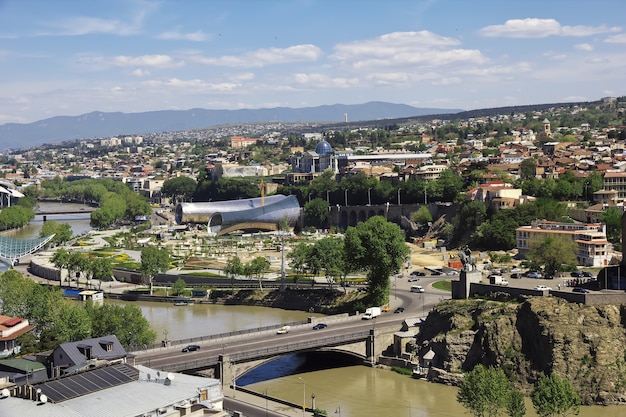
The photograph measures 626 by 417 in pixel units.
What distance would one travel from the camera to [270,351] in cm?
2750

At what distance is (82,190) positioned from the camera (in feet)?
400

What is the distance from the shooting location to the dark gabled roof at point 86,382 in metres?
19.0

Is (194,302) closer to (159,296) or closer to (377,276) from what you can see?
(159,296)

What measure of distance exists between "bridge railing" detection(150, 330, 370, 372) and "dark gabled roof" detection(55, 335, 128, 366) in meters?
2.15

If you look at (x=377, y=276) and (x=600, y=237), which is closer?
(x=377, y=276)

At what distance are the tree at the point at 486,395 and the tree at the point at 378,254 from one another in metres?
14.8

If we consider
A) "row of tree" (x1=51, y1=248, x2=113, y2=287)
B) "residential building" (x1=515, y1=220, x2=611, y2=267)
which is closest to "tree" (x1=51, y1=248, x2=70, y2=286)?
"row of tree" (x1=51, y1=248, x2=113, y2=287)

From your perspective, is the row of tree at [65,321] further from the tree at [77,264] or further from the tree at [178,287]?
the tree at [77,264]

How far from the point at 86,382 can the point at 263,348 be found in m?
9.10

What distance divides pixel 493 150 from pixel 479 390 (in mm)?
73290

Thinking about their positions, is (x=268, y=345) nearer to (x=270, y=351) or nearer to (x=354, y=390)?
(x=270, y=351)

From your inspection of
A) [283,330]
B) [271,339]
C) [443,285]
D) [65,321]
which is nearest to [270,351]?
[271,339]

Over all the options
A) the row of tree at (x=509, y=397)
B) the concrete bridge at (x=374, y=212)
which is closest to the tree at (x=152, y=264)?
the concrete bridge at (x=374, y=212)

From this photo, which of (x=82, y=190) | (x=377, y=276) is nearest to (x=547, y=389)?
(x=377, y=276)
